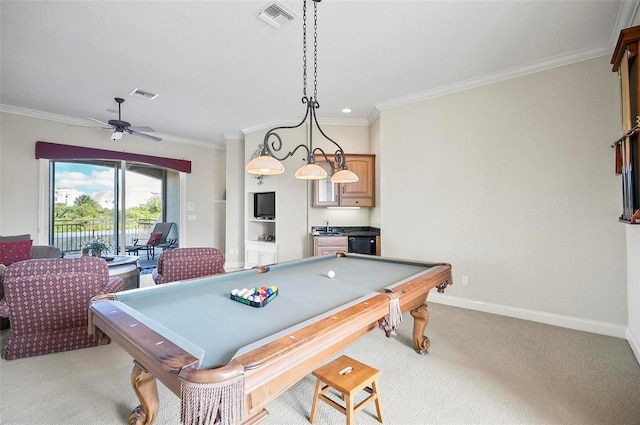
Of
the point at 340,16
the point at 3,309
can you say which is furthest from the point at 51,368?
the point at 340,16

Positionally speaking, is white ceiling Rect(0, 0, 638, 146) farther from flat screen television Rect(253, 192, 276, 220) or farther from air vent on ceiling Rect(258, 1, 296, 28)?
flat screen television Rect(253, 192, 276, 220)

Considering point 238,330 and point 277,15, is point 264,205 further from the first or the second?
point 238,330

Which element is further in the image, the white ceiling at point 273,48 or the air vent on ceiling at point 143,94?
the air vent on ceiling at point 143,94

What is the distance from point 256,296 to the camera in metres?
1.71

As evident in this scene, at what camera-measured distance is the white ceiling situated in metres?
2.38

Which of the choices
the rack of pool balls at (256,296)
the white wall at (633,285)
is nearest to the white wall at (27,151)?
the rack of pool balls at (256,296)

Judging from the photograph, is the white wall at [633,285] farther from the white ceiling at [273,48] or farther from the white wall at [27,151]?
the white wall at [27,151]

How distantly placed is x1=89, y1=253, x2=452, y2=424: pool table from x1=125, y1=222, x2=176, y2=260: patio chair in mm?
4969

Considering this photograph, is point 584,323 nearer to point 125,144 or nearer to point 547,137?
point 547,137

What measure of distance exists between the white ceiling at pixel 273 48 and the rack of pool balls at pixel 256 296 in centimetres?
214

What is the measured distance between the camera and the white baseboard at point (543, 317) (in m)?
2.86

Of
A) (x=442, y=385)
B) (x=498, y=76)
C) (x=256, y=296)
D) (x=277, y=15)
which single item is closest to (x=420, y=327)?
(x=442, y=385)

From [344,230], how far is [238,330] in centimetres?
379

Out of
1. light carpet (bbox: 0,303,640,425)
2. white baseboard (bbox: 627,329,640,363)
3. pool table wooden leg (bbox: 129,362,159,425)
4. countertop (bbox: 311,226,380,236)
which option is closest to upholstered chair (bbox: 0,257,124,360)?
light carpet (bbox: 0,303,640,425)
